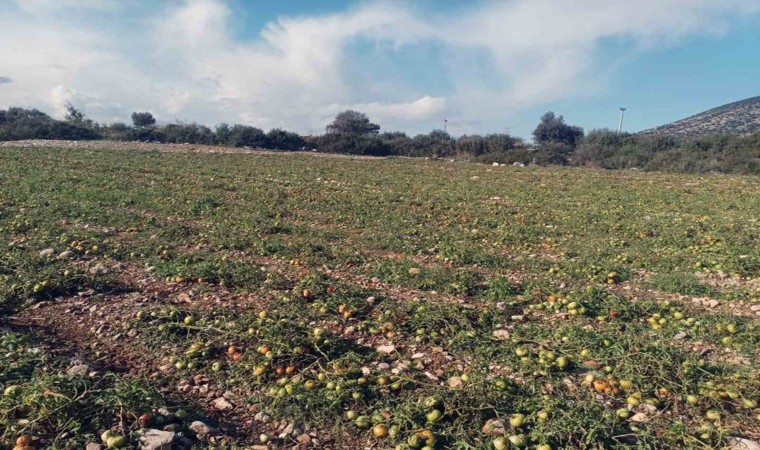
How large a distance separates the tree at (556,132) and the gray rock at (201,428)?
197 feet

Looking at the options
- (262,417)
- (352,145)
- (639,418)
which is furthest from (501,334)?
(352,145)

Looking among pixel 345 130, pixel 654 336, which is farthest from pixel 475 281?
pixel 345 130

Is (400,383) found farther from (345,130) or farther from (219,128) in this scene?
(345,130)

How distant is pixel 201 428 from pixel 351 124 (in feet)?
216

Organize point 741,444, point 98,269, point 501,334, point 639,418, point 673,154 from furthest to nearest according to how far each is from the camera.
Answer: point 673,154
point 98,269
point 501,334
point 639,418
point 741,444

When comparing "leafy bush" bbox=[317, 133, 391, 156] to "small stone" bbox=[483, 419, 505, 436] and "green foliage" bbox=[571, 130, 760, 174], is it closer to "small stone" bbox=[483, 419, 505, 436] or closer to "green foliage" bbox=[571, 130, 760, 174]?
"green foliage" bbox=[571, 130, 760, 174]

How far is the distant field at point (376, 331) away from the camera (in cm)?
367

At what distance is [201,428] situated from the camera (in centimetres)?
364

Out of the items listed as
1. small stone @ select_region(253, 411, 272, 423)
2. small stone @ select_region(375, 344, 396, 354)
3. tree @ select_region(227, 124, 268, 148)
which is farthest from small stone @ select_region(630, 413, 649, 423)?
tree @ select_region(227, 124, 268, 148)

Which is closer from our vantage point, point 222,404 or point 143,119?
point 222,404

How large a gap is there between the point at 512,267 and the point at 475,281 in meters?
1.22

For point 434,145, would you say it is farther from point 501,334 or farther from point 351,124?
point 501,334

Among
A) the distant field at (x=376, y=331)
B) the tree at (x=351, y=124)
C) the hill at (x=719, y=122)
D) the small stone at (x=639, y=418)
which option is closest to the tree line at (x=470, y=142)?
the tree at (x=351, y=124)

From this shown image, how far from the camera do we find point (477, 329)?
5270 mm
